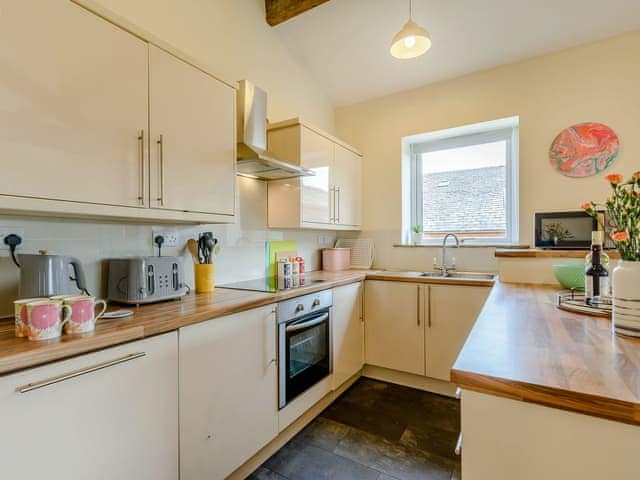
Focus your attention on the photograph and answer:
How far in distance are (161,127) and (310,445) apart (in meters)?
1.84

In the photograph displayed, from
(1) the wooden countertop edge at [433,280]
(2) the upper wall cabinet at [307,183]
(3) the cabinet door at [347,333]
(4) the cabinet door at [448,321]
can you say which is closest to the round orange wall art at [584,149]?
(1) the wooden countertop edge at [433,280]

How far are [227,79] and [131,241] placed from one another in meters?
1.00

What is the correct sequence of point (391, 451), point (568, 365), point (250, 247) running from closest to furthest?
point (568, 365) < point (391, 451) < point (250, 247)

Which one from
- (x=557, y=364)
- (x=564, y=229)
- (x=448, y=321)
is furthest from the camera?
(x=448, y=321)

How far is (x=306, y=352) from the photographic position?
6.72 feet

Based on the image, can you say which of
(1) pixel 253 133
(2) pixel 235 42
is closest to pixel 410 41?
(1) pixel 253 133

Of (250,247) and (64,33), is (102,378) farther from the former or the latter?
(250,247)

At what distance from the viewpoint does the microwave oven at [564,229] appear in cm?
216

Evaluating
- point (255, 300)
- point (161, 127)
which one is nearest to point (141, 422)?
point (255, 300)

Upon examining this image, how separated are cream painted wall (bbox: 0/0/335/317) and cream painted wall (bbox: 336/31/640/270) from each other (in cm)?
59

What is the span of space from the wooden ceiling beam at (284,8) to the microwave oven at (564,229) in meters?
2.23

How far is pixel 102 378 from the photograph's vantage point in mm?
1021

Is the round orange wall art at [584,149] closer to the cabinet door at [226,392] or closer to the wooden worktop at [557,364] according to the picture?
the wooden worktop at [557,364]

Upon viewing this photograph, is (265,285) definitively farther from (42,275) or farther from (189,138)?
(42,275)
